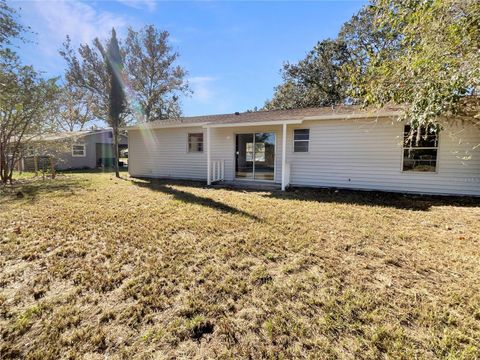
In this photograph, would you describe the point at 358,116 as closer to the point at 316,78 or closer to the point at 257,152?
the point at 257,152

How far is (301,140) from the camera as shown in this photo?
9188 millimetres

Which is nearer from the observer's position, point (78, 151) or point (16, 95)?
point (16, 95)

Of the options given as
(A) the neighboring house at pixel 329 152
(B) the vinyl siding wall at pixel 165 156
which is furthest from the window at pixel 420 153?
(B) the vinyl siding wall at pixel 165 156

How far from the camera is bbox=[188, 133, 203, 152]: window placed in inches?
441

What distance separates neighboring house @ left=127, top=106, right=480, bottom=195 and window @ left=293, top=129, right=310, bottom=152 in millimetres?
38

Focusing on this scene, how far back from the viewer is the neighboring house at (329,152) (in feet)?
23.8

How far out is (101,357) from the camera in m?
1.75

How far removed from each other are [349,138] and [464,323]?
7152 millimetres

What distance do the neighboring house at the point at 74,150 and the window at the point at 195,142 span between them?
7.87 meters

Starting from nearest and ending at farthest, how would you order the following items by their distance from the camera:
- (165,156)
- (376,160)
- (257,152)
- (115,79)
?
1. (376,160)
2. (257,152)
3. (165,156)
4. (115,79)

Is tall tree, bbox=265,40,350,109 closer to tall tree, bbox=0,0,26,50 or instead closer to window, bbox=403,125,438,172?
window, bbox=403,125,438,172

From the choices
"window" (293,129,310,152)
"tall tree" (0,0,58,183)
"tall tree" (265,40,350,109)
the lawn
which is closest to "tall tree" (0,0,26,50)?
"tall tree" (0,0,58,183)

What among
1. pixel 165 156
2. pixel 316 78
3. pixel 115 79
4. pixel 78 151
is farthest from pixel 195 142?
pixel 316 78

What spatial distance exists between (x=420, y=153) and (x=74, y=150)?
879 inches
